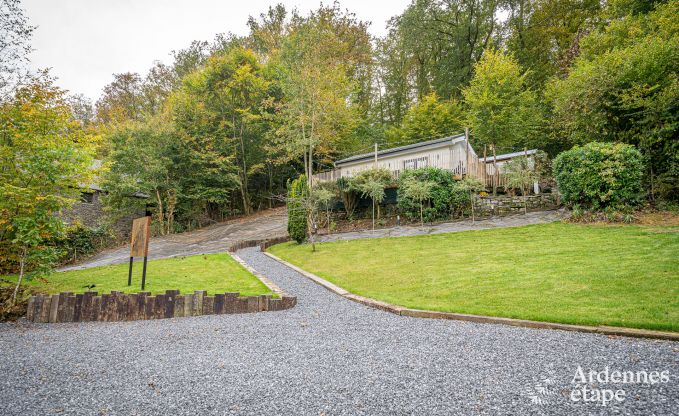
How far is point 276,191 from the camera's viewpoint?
29.7m

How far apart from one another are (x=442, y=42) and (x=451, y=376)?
1421 inches

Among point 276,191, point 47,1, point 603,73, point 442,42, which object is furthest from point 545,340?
point 442,42

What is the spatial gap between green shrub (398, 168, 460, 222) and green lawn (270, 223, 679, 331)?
4305 millimetres

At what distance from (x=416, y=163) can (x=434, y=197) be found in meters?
6.24

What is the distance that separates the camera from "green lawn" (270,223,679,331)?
4.68 m

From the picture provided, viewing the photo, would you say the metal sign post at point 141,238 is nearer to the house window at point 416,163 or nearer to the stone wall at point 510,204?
the stone wall at point 510,204

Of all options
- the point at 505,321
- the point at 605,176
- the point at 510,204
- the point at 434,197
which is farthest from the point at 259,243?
the point at 605,176

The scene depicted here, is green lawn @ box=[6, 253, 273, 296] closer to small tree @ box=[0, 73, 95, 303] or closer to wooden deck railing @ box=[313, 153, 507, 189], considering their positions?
small tree @ box=[0, 73, 95, 303]

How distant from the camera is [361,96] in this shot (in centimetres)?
3475

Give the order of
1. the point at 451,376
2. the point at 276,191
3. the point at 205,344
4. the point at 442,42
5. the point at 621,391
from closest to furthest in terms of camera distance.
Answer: the point at 621,391 → the point at 451,376 → the point at 205,344 → the point at 276,191 → the point at 442,42

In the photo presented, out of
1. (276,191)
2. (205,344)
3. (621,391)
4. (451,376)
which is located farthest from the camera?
(276,191)

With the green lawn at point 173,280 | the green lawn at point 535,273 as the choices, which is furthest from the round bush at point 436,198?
the green lawn at point 173,280

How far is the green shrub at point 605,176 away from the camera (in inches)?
437

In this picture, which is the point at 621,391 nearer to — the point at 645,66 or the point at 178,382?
the point at 178,382
